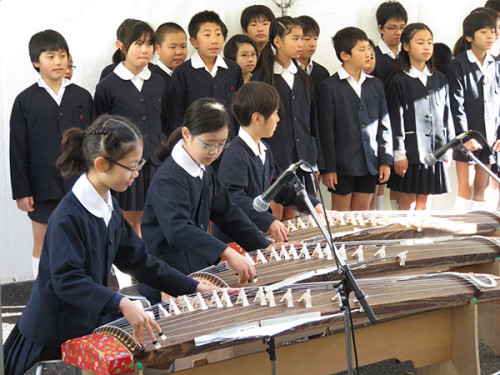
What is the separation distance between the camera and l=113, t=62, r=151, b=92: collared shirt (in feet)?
14.3

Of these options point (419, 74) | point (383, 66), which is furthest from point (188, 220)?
point (383, 66)

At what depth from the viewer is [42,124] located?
418 cm

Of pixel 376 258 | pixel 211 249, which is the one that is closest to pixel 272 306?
pixel 211 249

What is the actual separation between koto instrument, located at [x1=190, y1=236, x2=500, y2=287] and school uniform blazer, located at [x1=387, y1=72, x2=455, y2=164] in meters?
1.99

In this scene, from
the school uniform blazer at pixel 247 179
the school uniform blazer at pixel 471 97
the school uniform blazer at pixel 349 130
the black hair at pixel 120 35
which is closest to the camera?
the school uniform blazer at pixel 247 179

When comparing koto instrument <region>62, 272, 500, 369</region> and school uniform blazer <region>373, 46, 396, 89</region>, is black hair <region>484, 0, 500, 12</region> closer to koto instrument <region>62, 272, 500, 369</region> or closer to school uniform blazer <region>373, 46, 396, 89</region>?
school uniform blazer <region>373, 46, 396, 89</region>

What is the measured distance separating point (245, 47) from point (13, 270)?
2.14 m

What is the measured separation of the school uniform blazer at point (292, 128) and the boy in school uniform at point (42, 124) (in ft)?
3.99

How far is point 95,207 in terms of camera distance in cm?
223

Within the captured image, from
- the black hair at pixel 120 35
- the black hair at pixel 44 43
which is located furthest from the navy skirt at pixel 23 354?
the black hair at pixel 120 35

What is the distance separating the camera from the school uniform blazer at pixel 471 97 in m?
5.20

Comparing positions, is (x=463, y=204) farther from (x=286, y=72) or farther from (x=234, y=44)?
(x=234, y=44)

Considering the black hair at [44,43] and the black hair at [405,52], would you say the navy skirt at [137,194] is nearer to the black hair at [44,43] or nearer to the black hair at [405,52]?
the black hair at [44,43]

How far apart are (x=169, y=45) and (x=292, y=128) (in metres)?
0.99
